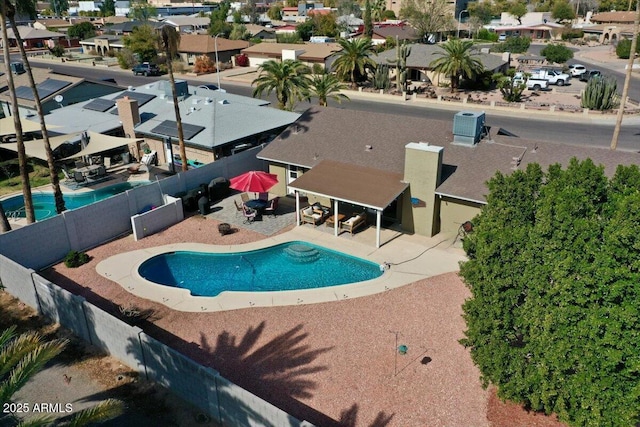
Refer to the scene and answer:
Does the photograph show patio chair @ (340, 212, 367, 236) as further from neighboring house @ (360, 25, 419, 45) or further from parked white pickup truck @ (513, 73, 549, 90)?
neighboring house @ (360, 25, 419, 45)

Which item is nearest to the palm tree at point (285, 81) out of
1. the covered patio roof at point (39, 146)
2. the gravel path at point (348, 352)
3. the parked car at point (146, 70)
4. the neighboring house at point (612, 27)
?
the covered patio roof at point (39, 146)

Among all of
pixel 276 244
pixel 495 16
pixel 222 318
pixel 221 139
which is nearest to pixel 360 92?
pixel 221 139

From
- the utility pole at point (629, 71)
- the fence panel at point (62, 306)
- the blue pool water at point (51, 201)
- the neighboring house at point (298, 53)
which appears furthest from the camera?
the neighboring house at point (298, 53)

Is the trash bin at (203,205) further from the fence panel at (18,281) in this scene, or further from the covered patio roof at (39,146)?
the covered patio roof at (39,146)

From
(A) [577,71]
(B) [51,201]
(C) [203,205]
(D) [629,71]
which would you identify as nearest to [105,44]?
(B) [51,201]

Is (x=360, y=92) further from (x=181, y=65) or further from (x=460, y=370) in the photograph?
(x=460, y=370)

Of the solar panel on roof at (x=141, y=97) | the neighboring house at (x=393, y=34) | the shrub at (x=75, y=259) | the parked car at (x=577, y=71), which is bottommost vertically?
the shrub at (x=75, y=259)

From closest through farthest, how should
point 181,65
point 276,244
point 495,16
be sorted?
point 276,244 < point 181,65 < point 495,16

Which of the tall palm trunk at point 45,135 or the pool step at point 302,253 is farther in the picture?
the pool step at point 302,253
